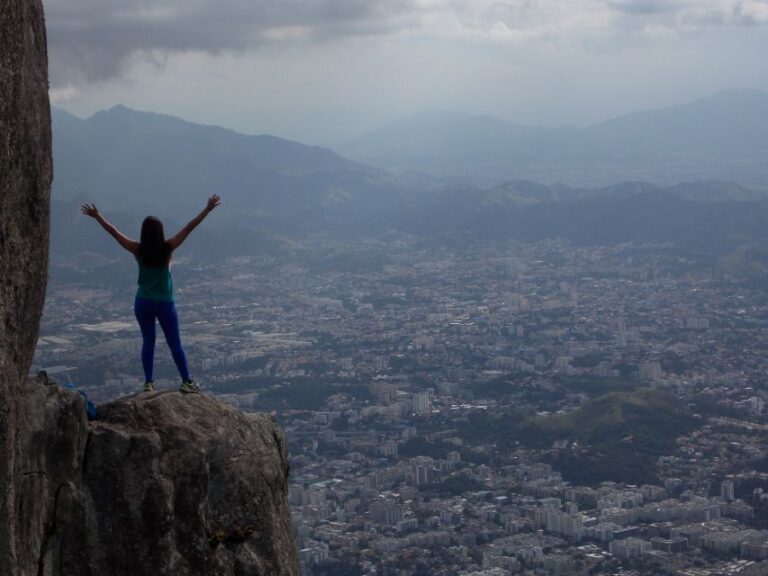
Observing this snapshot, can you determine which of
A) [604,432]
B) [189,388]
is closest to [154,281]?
[189,388]

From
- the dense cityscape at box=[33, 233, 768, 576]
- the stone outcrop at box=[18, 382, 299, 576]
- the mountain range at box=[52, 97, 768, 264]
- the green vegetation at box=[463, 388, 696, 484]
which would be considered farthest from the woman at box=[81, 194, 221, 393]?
the mountain range at box=[52, 97, 768, 264]

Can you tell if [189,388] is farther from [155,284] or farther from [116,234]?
[116,234]

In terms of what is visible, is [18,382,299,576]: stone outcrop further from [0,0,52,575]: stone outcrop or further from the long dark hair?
the long dark hair

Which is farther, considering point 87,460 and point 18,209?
point 87,460

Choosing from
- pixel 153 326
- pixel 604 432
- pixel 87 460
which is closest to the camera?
pixel 87 460

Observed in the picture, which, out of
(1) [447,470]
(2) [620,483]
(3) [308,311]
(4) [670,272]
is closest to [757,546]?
(2) [620,483]

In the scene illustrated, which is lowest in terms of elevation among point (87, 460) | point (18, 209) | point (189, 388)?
point (87, 460)

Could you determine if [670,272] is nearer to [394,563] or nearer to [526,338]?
[526,338]
